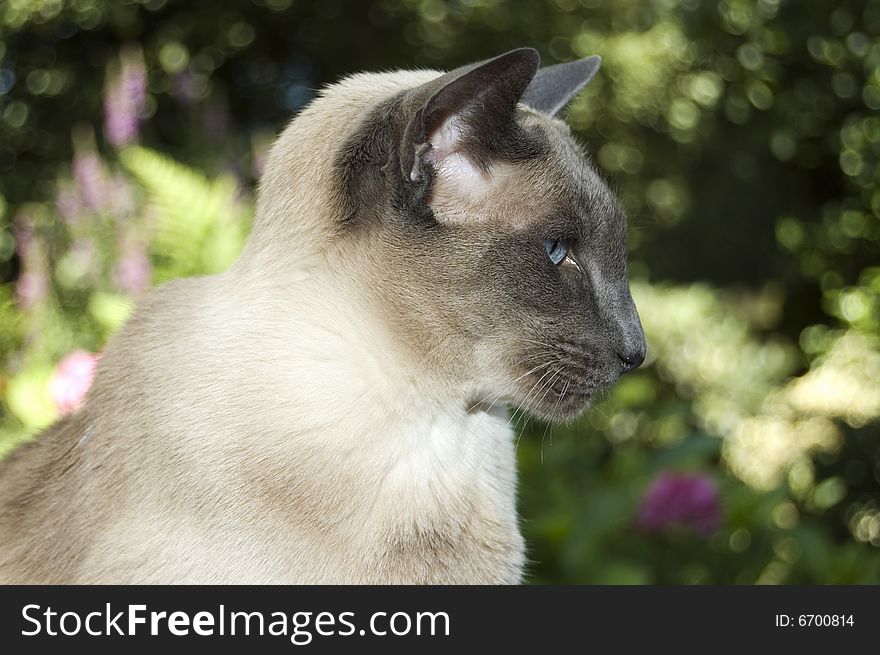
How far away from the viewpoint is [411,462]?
171 centimetres

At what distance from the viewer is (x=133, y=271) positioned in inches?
127

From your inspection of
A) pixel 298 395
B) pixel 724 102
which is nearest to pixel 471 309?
pixel 298 395

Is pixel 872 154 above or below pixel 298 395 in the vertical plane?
below

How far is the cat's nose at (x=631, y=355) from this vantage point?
172 centimetres

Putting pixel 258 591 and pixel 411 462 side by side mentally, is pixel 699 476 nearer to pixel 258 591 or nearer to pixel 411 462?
pixel 411 462

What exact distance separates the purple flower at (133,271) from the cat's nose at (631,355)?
194 cm

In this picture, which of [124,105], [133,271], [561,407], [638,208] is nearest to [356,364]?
[561,407]

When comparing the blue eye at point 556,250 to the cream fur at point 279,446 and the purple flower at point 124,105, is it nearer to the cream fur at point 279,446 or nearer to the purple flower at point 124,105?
the cream fur at point 279,446

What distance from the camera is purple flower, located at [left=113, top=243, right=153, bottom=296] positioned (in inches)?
127

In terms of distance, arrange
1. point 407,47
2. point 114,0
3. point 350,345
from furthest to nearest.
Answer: point 407,47, point 114,0, point 350,345

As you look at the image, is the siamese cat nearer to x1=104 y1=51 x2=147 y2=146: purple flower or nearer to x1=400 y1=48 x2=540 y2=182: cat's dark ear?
x1=400 y1=48 x2=540 y2=182: cat's dark ear

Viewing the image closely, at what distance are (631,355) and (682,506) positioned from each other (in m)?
1.85

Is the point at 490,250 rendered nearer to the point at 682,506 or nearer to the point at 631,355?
the point at 631,355

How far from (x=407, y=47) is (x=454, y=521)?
6005 millimetres
